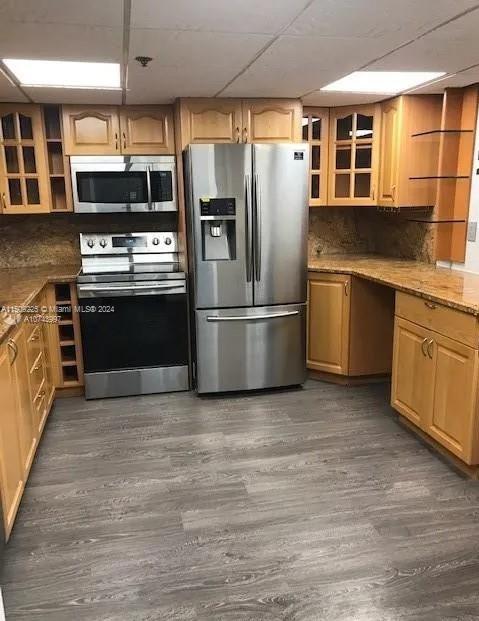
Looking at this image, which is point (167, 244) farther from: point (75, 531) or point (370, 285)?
point (75, 531)

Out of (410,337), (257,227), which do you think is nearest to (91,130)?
(257,227)

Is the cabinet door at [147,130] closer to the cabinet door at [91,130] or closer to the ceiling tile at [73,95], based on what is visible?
the cabinet door at [91,130]

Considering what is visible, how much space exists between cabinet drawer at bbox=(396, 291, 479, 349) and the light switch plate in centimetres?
82

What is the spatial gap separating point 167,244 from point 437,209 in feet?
6.57

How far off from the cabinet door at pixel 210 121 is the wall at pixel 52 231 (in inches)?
32.8

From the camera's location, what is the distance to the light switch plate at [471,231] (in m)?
3.41

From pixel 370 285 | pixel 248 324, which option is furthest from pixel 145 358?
pixel 370 285

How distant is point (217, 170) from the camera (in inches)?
132

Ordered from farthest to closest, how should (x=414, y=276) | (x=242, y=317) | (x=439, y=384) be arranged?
(x=242, y=317) → (x=414, y=276) → (x=439, y=384)

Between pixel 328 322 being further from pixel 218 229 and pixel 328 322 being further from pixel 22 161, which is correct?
→ pixel 22 161

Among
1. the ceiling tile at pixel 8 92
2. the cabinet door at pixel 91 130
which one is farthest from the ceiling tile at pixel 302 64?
the ceiling tile at pixel 8 92

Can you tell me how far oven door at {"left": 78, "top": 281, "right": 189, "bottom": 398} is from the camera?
11.6 feet

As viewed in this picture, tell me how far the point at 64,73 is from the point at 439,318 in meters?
2.39

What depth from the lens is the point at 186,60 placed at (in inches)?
99.5
